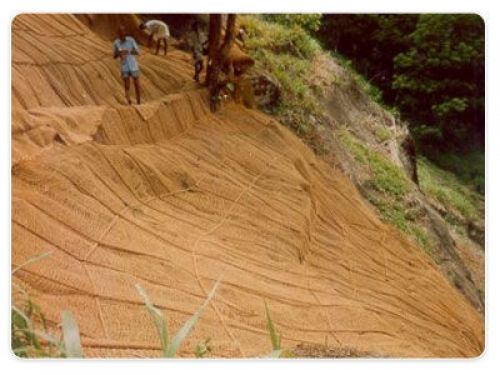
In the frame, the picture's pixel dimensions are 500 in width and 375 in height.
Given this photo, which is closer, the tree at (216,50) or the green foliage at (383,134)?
the tree at (216,50)

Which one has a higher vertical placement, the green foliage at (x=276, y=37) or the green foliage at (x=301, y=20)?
the green foliage at (x=301, y=20)

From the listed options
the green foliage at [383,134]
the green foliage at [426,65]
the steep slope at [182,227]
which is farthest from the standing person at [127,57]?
the green foliage at [383,134]

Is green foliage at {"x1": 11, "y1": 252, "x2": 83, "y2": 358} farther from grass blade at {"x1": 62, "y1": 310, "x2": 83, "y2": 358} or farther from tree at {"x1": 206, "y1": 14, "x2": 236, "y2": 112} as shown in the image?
tree at {"x1": 206, "y1": 14, "x2": 236, "y2": 112}

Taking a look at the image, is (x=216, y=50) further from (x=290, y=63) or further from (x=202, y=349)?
(x=202, y=349)

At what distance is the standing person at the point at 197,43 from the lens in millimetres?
7381

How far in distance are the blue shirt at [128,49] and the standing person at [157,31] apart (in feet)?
2.08

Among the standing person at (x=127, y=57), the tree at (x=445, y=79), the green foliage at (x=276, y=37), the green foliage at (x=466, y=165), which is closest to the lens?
the tree at (x=445, y=79)

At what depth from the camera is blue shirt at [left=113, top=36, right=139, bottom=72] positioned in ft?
20.6

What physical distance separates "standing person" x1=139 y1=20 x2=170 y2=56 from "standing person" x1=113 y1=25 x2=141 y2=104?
62cm

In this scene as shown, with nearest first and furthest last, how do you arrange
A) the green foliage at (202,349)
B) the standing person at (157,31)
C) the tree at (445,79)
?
the green foliage at (202,349), the tree at (445,79), the standing person at (157,31)

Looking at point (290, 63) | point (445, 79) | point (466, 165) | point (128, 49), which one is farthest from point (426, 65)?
point (290, 63)

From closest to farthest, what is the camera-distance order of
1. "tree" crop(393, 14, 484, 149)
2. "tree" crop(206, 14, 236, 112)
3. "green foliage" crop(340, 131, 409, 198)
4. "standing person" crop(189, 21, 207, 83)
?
"tree" crop(393, 14, 484, 149) → "tree" crop(206, 14, 236, 112) → "standing person" crop(189, 21, 207, 83) → "green foliage" crop(340, 131, 409, 198)

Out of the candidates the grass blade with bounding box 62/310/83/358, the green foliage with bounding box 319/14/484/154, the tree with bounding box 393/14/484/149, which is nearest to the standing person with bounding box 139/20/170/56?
the green foliage with bounding box 319/14/484/154

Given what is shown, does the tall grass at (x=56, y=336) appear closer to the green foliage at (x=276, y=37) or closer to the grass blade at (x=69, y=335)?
the grass blade at (x=69, y=335)
